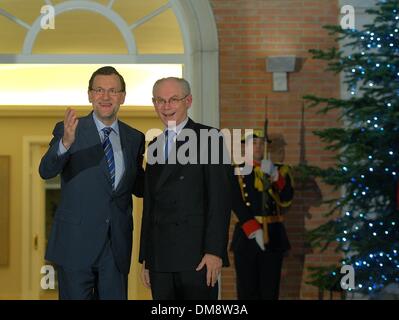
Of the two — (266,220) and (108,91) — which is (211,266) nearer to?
(108,91)

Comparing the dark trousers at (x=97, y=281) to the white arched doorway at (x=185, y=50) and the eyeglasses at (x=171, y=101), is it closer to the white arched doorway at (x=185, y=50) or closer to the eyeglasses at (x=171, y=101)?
the eyeglasses at (x=171, y=101)

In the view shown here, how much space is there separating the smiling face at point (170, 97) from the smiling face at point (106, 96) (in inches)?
8.0

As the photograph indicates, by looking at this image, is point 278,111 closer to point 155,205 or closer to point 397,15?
point 397,15

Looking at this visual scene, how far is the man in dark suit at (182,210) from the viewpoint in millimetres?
5094

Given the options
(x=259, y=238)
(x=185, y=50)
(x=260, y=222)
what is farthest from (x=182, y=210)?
(x=185, y=50)

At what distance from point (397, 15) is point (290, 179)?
191 centimetres

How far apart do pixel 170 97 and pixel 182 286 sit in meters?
1.01

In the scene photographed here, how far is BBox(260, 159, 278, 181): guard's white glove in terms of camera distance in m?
8.80

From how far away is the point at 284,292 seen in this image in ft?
31.1

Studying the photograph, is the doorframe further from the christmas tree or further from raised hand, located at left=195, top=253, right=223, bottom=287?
raised hand, located at left=195, top=253, right=223, bottom=287

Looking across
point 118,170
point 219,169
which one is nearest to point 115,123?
point 118,170

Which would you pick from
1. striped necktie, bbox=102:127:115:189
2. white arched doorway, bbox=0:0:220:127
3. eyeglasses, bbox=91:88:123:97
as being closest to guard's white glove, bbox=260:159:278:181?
white arched doorway, bbox=0:0:220:127

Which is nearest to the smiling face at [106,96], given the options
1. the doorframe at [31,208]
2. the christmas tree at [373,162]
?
the christmas tree at [373,162]

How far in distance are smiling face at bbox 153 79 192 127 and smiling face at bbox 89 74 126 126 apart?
20 centimetres
